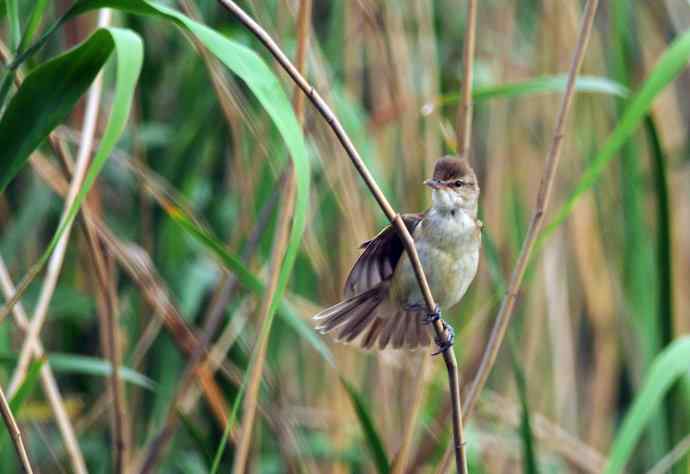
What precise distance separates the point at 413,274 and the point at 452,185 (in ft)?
0.57

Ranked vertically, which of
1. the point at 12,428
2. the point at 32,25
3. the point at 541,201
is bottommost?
the point at 12,428

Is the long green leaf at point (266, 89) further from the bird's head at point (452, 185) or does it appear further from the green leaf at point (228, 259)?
the bird's head at point (452, 185)

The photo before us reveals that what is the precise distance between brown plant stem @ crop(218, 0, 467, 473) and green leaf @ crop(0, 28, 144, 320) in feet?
0.42

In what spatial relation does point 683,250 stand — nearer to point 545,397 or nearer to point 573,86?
point 545,397

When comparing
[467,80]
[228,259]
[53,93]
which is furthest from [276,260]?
[53,93]

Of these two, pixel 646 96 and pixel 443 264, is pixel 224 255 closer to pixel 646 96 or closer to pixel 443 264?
pixel 443 264

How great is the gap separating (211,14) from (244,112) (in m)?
0.53

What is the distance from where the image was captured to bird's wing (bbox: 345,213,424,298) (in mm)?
1662

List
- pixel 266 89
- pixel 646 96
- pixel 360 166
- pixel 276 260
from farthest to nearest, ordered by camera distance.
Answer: pixel 276 260
pixel 646 96
pixel 266 89
pixel 360 166

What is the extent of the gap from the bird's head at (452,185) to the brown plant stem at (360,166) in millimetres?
420

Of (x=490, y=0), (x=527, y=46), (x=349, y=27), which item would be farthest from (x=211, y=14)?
(x=527, y=46)

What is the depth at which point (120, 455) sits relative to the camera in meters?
1.76

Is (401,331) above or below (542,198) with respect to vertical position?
below

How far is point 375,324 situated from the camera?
1856mm
